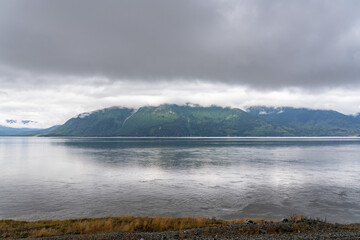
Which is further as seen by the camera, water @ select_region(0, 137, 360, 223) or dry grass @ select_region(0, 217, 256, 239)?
water @ select_region(0, 137, 360, 223)

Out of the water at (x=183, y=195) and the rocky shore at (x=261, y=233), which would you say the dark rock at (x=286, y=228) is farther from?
the water at (x=183, y=195)

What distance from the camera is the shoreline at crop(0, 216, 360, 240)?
25.0 m

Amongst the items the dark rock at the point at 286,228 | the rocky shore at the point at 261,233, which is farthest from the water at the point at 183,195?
the dark rock at the point at 286,228

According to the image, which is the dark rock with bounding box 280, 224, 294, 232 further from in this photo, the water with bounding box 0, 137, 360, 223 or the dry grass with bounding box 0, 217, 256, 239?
the water with bounding box 0, 137, 360, 223

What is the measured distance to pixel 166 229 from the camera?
29.9 metres

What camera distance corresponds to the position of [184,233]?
25922 millimetres

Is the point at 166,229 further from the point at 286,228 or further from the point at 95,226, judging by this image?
the point at 286,228

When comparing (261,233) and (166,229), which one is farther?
(166,229)

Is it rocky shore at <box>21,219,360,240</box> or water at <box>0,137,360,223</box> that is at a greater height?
rocky shore at <box>21,219,360,240</box>

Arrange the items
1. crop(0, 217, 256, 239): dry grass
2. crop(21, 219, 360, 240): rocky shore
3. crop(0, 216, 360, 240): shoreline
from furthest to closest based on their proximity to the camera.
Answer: crop(0, 217, 256, 239): dry grass < crop(0, 216, 360, 240): shoreline < crop(21, 219, 360, 240): rocky shore

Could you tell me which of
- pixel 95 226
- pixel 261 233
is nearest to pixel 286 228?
pixel 261 233

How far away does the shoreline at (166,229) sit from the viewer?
82.0 ft

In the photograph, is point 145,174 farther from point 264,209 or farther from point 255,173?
point 264,209

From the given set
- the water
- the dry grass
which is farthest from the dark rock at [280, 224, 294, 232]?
the water
